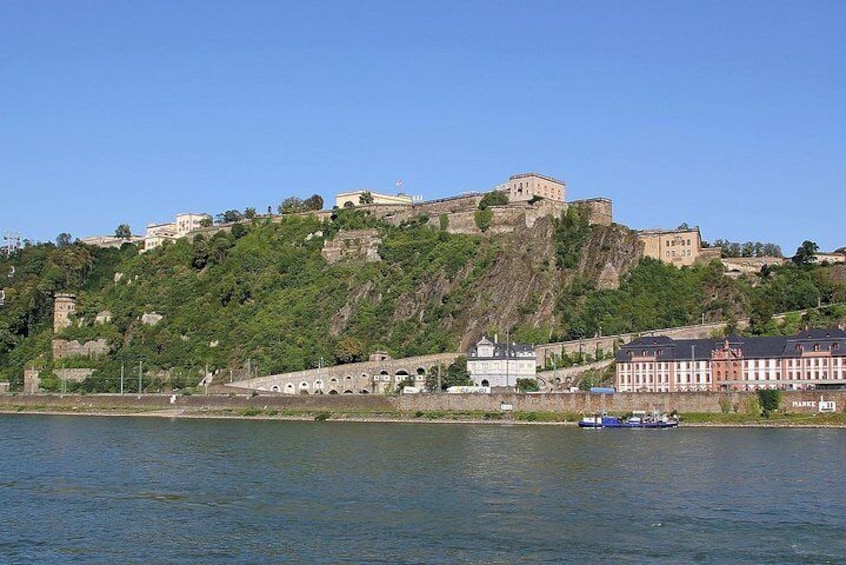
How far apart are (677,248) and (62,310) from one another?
59583mm

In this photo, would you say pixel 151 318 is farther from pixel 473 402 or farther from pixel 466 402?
pixel 473 402

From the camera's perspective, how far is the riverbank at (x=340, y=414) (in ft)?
191

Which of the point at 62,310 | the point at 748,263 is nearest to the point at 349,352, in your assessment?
the point at 748,263

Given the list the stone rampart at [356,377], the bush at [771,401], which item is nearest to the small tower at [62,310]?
the stone rampart at [356,377]

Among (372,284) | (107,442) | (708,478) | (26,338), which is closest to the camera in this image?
(708,478)

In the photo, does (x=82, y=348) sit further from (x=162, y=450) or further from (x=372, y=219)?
(x=162, y=450)

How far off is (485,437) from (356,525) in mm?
26091

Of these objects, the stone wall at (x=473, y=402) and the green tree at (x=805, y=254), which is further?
the green tree at (x=805, y=254)

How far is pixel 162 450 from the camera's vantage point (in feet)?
157

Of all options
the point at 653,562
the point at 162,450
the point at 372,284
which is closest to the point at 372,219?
the point at 372,284

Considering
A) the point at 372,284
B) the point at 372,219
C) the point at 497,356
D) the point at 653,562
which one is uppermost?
the point at 372,219

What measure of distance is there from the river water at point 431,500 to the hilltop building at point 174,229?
70243 mm

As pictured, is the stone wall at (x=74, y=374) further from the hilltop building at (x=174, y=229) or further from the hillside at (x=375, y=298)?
the hilltop building at (x=174, y=229)

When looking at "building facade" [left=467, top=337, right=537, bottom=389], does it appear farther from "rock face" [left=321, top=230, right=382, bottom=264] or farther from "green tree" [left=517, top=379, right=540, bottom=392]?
"rock face" [left=321, top=230, right=382, bottom=264]
